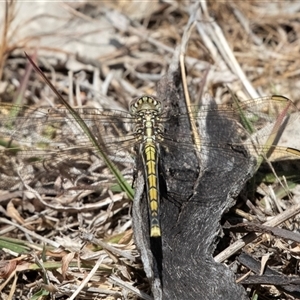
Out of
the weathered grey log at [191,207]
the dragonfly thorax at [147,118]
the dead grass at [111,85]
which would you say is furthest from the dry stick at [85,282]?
the dragonfly thorax at [147,118]

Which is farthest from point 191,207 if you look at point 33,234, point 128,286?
point 33,234

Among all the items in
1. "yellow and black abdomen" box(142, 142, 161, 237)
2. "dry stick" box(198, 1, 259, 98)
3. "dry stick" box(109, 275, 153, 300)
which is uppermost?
"dry stick" box(198, 1, 259, 98)

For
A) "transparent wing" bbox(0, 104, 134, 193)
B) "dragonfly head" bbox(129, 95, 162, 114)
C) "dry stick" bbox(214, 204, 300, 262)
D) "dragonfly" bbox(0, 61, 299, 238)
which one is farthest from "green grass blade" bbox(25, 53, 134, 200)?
"dry stick" bbox(214, 204, 300, 262)

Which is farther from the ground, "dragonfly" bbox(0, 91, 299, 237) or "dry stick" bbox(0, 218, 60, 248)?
"dragonfly" bbox(0, 91, 299, 237)

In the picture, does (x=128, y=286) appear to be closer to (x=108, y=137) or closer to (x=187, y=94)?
(x=108, y=137)

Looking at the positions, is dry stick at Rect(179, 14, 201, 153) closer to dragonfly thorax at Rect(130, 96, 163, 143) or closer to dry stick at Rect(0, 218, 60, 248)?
dragonfly thorax at Rect(130, 96, 163, 143)

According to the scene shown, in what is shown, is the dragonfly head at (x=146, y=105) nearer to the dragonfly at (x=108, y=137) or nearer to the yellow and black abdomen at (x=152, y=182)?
the dragonfly at (x=108, y=137)
